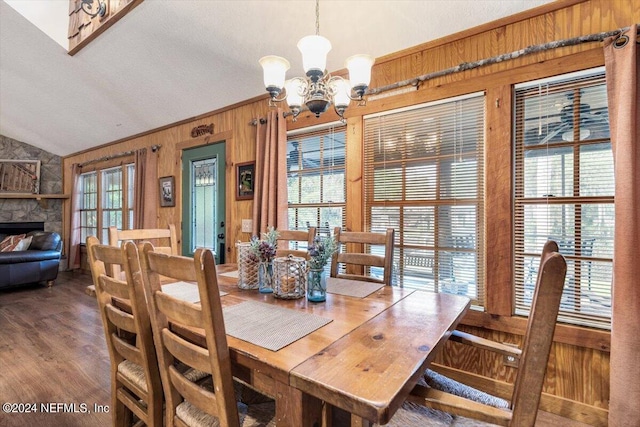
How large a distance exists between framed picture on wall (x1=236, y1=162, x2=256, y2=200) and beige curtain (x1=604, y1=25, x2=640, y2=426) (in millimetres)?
2971

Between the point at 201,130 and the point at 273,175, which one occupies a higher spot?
the point at 201,130

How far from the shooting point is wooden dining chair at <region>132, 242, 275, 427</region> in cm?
92

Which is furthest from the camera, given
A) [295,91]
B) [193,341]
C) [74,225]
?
[74,225]

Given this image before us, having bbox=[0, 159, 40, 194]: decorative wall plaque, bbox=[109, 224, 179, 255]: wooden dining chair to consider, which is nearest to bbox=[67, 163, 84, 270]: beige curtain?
bbox=[0, 159, 40, 194]: decorative wall plaque

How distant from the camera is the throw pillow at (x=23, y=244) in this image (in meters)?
5.18

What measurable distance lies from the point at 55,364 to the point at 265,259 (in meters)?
2.22

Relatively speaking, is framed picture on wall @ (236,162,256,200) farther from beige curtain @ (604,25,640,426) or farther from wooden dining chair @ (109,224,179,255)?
beige curtain @ (604,25,640,426)

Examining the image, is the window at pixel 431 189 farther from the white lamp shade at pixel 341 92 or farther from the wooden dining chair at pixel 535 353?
the wooden dining chair at pixel 535 353

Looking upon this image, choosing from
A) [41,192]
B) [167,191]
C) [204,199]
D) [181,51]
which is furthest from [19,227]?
[181,51]

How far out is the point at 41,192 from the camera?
6.43 metres

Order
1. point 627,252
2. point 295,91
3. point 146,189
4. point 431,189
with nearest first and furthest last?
point 627,252 < point 295,91 < point 431,189 < point 146,189

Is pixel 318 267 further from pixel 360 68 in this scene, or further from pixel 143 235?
pixel 143 235

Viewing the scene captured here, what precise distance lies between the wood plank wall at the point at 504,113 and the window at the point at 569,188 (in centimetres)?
9

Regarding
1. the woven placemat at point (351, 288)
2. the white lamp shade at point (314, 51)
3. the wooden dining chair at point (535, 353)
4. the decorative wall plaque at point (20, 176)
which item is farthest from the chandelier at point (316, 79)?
the decorative wall plaque at point (20, 176)
